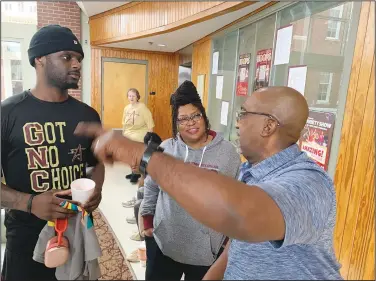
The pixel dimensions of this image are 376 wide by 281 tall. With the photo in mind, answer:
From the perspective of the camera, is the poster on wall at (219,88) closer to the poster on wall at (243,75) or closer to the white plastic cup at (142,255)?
the poster on wall at (243,75)

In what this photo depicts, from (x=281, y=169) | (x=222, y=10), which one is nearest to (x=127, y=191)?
(x=222, y=10)

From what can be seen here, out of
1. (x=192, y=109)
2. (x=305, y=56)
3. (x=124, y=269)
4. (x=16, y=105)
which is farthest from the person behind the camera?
(x=124, y=269)

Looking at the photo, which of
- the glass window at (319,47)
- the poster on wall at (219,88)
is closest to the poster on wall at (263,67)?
the glass window at (319,47)

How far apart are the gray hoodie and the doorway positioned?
4.30 m

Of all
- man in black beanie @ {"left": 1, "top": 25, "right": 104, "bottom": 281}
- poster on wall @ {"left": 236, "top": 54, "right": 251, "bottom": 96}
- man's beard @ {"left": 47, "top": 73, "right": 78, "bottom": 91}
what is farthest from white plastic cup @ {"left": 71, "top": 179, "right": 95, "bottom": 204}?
poster on wall @ {"left": 236, "top": 54, "right": 251, "bottom": 96}

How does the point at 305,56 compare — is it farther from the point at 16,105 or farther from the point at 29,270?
the point at 29,270

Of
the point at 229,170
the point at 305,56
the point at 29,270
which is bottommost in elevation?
the point at 29,270

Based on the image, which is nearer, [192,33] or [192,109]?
[192,109]

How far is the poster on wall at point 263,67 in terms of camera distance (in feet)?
6.91

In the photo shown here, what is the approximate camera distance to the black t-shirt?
0.99 meters

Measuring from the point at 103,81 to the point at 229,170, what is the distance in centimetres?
460

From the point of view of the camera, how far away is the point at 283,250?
0.57 metres

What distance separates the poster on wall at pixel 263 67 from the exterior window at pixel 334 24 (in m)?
0.61

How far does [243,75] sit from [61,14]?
3746 millimetres
